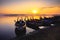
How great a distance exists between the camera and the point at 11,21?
4.84 metres

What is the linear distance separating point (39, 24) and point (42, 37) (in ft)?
5.40

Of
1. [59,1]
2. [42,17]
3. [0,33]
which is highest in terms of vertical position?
[59,1]

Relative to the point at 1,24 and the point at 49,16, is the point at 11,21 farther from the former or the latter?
the point at 49,16

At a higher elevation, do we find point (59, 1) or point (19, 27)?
point (59, 1)

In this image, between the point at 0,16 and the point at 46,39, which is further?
the point at 0,16

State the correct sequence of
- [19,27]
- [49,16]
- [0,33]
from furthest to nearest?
[49,16] < [0,33] < [19,27]

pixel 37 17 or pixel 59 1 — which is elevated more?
pixel 59 1

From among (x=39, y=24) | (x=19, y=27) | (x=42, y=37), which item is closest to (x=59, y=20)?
(x=39, y=24)

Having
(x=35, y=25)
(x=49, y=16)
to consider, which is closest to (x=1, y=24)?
(x=35, y=25)

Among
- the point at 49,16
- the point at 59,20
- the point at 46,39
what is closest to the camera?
the point at 46,39

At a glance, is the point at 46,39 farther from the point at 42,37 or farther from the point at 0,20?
the point at 0,20

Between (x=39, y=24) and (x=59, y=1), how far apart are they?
868 millimetres

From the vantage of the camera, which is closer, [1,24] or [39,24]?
[39,24]

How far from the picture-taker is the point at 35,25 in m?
4.13
